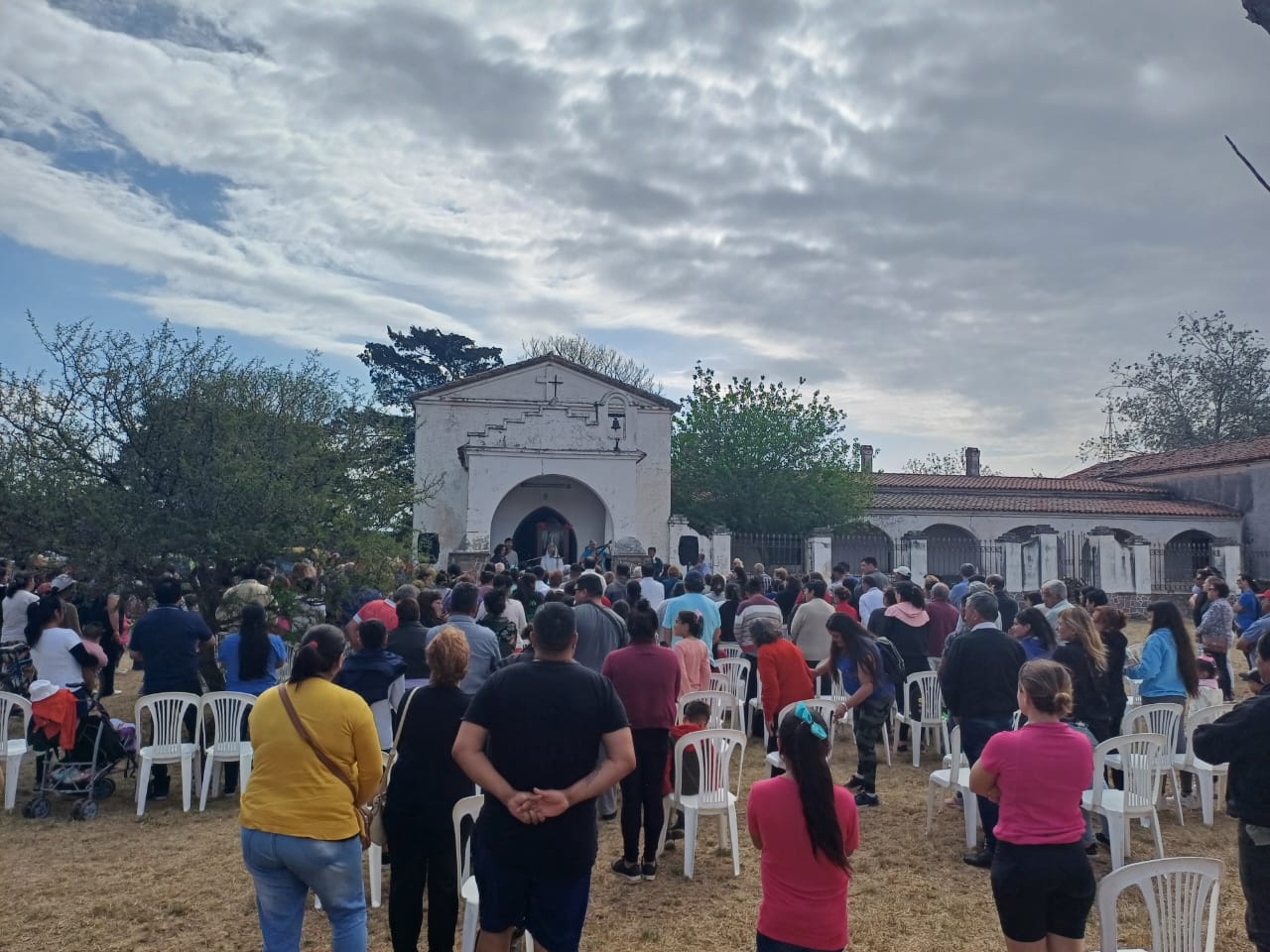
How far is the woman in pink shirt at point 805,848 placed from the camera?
2.93m

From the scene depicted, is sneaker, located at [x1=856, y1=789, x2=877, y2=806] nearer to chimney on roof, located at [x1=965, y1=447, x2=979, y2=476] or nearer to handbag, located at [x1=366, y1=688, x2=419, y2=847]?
handbag, located at [x1=366, y1=688, x2=419, y2=847]

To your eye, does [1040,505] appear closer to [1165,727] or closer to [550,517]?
[550,517]

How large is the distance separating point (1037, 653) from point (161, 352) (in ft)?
30.4

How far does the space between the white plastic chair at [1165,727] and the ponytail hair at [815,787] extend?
425cm

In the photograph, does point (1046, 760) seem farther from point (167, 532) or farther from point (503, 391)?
point (503, 391)

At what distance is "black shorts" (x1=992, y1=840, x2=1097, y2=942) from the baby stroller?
6377mm

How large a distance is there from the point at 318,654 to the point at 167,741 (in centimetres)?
410

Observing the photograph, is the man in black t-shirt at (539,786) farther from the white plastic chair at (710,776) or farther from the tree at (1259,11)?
the tree at (1259,11)

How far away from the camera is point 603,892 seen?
516cm

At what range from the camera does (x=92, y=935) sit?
4598 mm

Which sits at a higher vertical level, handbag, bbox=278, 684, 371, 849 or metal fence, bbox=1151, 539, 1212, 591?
metal fence, bbox=1151, 539, 1212, 591

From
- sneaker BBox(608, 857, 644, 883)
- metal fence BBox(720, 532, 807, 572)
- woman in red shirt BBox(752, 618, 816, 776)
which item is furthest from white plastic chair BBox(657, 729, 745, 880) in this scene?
metal fence BBox(720, 532, 807, 572)

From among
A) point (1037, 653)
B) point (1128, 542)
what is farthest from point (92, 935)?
point (1128, 542)

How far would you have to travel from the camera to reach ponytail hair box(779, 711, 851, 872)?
115 inches
